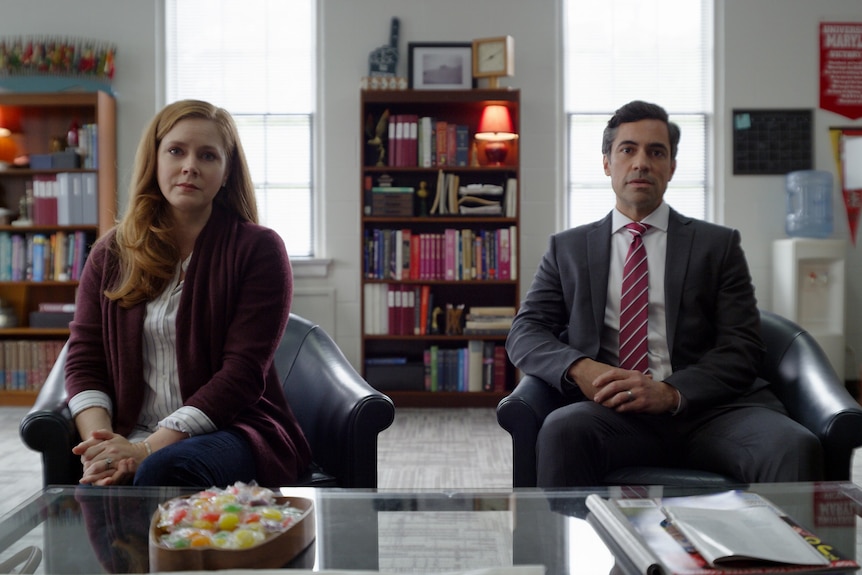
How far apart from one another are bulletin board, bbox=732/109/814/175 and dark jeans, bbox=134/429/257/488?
4282 mm

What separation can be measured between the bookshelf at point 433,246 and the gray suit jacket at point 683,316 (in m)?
2.62

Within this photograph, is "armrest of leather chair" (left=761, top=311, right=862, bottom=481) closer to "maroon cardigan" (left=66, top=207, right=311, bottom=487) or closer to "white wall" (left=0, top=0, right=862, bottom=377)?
"maroon cardigan" (left=66, top=207, right=311, bottom=487)

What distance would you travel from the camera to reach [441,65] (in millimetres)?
5062

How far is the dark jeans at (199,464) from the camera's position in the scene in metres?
1.62

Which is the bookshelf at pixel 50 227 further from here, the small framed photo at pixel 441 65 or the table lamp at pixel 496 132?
the table lamp at pixel 496 132

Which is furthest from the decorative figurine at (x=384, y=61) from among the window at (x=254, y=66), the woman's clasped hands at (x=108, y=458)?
the woman's clasped hands at (x=108, y=458)

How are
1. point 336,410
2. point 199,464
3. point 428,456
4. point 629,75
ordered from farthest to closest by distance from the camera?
point 629,75 < point 428,456 < point 336,410 < point 199,464

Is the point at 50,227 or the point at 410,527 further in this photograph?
the point at 50,227

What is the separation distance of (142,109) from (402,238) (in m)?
1.87

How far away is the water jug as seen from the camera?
5027 millimetres

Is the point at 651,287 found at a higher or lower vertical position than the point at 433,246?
lower

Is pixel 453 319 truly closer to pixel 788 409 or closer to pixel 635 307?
pixel 635 307

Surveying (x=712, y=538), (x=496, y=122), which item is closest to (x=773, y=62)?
(x=496, y=122)

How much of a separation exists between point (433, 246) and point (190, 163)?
317 centimetres
